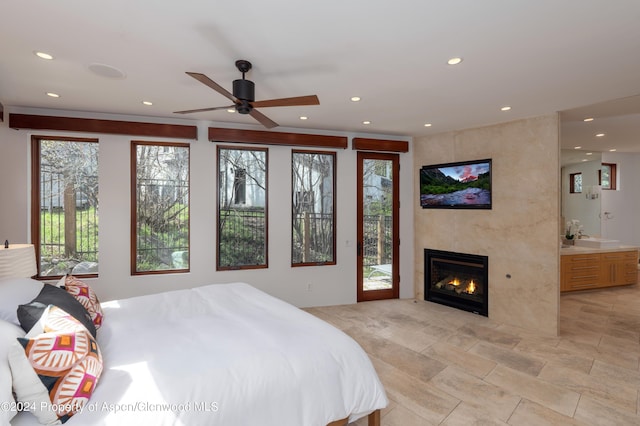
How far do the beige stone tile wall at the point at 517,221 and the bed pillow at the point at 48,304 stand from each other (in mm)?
4466

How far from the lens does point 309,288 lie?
4625mm

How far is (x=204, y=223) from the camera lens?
4176mm

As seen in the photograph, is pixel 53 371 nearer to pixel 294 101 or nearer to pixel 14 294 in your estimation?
pixel 14 294

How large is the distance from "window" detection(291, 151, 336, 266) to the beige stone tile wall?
181 centimetres

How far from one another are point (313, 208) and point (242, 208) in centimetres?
106

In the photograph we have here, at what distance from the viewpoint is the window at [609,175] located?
689 cm

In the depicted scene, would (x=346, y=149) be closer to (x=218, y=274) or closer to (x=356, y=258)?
(x=356, y=258)

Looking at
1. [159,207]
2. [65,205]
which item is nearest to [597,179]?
[159,207]

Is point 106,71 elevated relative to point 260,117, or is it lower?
elevated

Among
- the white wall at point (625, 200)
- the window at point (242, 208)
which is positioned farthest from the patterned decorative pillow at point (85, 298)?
the white wall at point (625, 200)

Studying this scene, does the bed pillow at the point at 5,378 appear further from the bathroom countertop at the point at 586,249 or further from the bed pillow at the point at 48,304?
the bathroom countertop at the point at 586,249

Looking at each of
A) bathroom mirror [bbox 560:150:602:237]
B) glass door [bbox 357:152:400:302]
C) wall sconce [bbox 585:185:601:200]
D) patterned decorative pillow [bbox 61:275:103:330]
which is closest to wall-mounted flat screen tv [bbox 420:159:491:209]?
glass door [bbox 357:152:400:302]

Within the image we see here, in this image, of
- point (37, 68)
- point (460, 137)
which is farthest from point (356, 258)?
point (37, 68)

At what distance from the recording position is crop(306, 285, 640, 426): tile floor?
7.36 ft
